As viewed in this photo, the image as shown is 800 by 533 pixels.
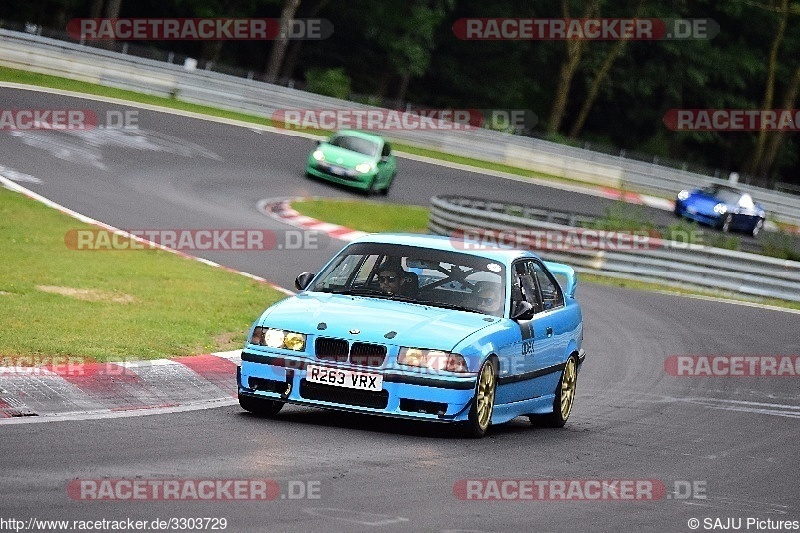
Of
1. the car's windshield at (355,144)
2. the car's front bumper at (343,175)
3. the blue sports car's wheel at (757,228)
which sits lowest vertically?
the blue sports car's wheel at (757,228)

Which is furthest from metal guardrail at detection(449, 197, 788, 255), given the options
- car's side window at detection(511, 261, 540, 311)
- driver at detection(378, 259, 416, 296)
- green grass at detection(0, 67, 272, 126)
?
driver at detection(378, 259, 416, 296)

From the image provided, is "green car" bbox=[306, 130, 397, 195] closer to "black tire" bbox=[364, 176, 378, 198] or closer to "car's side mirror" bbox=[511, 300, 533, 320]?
"black tire" bbox=[364, 176, 378, 198]

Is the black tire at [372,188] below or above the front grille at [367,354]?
below

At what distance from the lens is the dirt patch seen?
46.8 ft

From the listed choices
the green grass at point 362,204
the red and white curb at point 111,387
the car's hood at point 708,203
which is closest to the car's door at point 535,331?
the red and white curb at point 111,387

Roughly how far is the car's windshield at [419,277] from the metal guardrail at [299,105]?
94.9 feet

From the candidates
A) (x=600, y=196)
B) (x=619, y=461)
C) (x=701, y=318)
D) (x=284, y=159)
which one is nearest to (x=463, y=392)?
(x=619, y=461)

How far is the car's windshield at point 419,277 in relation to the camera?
10539mm

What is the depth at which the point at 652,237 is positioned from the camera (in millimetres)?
26375

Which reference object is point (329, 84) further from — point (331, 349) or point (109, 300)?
point (331, 349)

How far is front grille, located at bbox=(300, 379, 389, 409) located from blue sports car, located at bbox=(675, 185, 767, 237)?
106 ft

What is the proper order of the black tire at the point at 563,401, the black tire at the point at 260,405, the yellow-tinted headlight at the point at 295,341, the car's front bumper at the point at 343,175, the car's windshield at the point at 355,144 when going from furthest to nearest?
the car's windshield at the point at 355,144 → the car's front bumper at the point at 343,175 → the black tire at the point at 563,401 → the black tire at the point at 260,405 → the yellow-tinted headlight at the point at 295,341

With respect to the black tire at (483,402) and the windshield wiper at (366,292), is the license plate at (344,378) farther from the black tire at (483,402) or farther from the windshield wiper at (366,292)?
the windshield wiper at (366,292)

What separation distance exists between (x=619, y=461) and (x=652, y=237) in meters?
17.0
